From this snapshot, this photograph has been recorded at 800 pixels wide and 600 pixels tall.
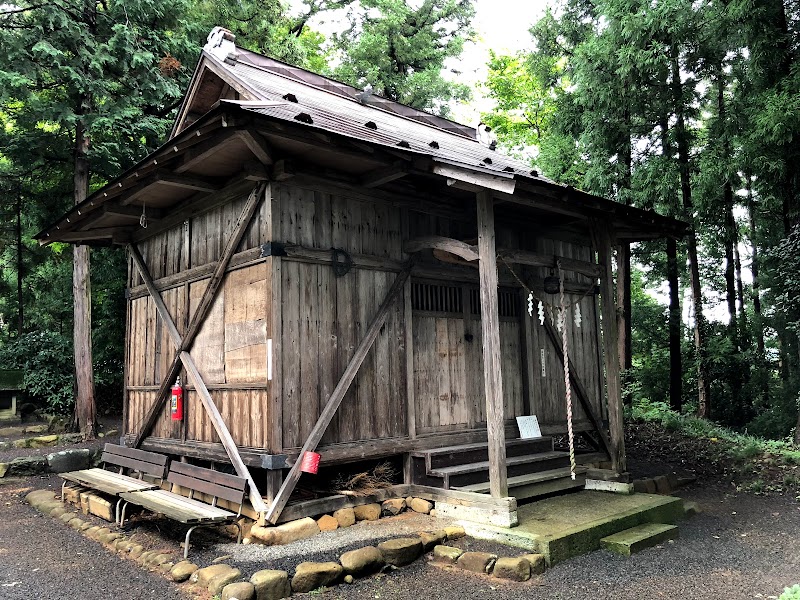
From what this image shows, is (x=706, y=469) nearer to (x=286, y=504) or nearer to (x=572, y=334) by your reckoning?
(x=572, y=334)

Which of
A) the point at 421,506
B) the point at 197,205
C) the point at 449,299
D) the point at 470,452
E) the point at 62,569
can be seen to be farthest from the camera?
the point at 449,299

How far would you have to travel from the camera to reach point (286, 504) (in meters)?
5.82

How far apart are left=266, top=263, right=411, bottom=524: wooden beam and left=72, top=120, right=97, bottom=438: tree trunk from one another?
8606 mm

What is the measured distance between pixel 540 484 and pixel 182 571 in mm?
4219

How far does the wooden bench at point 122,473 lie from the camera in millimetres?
6816

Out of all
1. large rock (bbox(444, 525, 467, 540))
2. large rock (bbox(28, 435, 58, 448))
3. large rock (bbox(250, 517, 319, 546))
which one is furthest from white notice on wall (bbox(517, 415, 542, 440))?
large rock (bbox(28, 435, 58, 448))

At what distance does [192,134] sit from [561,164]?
12883 millimetres

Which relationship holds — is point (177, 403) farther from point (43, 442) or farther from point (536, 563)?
point (43, 442)

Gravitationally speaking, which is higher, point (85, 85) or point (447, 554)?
point (85, 85)

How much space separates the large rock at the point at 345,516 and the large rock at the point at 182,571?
60.4 inches

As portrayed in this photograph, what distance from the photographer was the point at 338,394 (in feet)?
20.4

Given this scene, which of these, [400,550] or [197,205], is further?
[197,205]

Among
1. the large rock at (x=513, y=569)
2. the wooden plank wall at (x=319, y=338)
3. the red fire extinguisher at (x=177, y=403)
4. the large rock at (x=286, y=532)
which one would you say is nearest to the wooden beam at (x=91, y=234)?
the wooden plank wall at (x=319, y=338)

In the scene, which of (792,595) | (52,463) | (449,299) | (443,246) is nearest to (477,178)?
(443,246)
